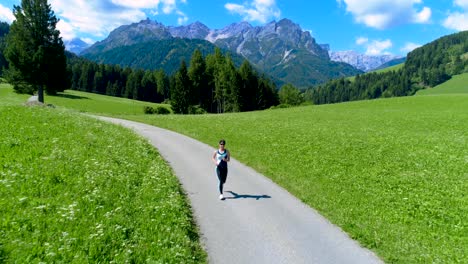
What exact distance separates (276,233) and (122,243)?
529 cm

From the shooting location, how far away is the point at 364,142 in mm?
27844

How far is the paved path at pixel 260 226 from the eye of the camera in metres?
9.65

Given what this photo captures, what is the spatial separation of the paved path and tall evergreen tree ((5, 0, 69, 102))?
140ft

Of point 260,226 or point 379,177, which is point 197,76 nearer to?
point 379,177

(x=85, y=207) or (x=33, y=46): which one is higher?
(x=33, y=46)

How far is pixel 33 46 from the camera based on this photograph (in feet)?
160

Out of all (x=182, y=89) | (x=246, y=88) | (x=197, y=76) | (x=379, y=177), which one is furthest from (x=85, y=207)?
(x=246, y=88)

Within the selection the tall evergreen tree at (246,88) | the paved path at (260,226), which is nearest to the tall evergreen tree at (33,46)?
the paved path at (260,226)

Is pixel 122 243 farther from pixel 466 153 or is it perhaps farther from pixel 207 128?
pixel 207 128

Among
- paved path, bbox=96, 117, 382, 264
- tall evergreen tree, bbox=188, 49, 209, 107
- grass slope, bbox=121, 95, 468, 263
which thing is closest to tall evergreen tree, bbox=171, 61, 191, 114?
tall evergreen tree, bbox=188, 49, 209, 107

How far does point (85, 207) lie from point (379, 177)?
15.9 meters

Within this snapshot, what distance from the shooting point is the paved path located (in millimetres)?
9648

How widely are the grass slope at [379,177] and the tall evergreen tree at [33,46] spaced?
28.2 metres

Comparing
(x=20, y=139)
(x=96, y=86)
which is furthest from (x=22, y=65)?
(x=96, y=86)
